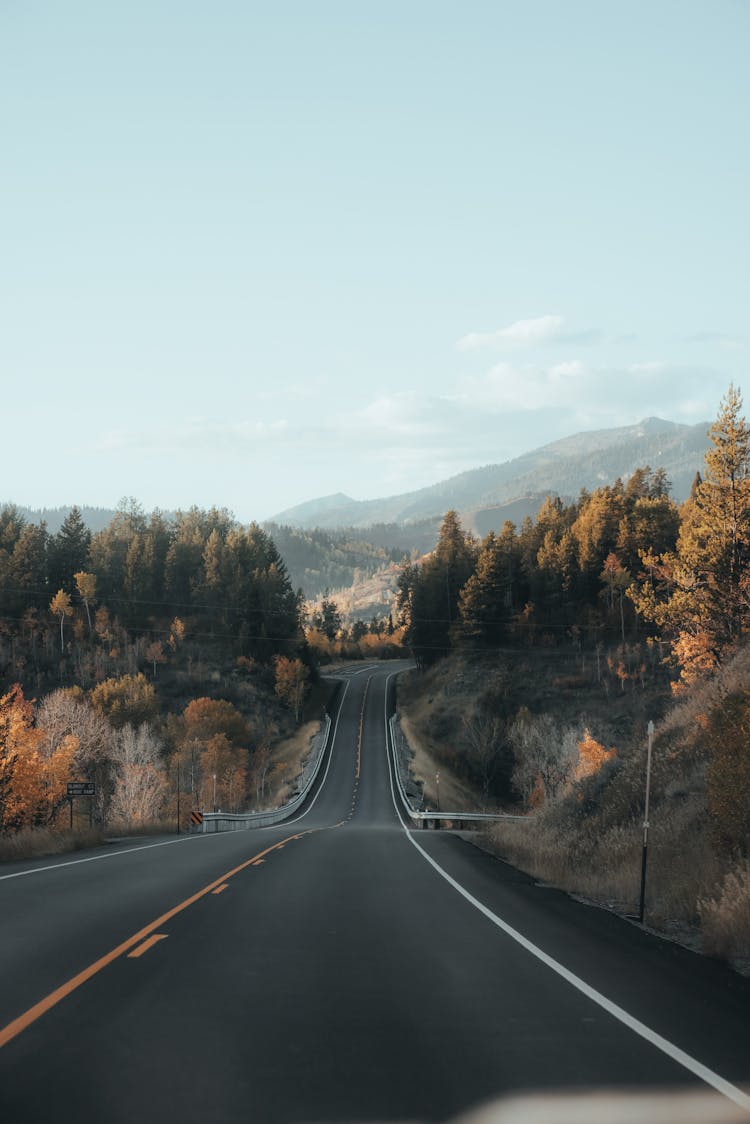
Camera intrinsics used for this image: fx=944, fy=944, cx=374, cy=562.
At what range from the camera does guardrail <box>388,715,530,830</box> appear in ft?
168

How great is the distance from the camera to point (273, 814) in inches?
2470

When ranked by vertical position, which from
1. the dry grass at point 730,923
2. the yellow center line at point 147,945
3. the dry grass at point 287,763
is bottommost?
the dry grass at point 287,763

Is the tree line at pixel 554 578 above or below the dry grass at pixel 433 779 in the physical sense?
above

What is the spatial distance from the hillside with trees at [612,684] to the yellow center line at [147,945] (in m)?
6.00

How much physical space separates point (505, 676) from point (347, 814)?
1713 inches

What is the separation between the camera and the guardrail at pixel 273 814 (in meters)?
46.1

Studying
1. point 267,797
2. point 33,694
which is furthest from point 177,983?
point 33,694

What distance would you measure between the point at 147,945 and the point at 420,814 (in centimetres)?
4427

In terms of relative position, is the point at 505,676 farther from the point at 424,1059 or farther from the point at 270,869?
the point at 424,1059

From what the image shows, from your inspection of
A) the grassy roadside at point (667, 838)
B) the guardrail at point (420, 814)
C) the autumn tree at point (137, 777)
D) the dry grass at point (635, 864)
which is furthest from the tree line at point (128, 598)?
the dry grass at point (635, 864)

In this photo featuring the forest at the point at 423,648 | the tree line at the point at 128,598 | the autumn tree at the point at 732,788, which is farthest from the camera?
the tree line at the point at 128,598

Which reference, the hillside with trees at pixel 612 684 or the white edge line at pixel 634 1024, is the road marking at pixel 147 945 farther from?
the hillside with trees at pixel 612 684

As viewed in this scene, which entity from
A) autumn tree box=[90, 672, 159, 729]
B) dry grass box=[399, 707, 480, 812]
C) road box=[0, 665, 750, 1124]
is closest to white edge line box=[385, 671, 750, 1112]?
road box=[0, 665, 750, 1124]

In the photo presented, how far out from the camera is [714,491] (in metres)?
49.8
